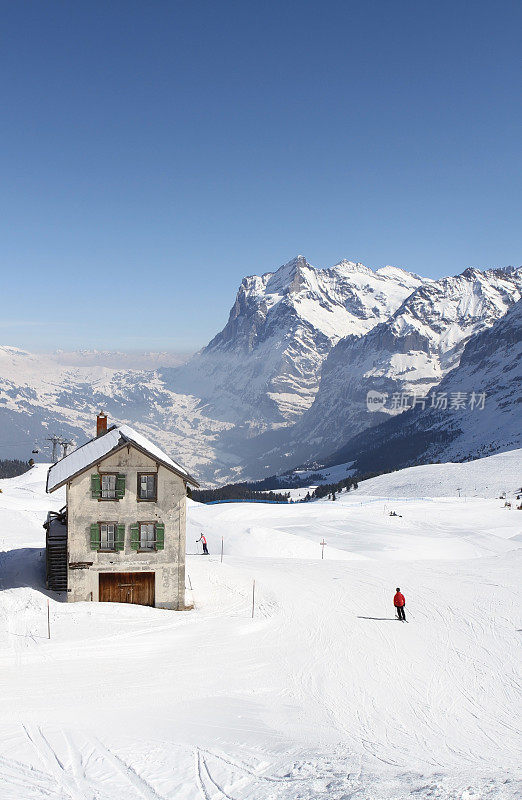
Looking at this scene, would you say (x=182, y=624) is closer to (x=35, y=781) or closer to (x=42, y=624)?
(x=42, y=624)

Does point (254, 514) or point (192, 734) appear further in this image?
point (254, 514)

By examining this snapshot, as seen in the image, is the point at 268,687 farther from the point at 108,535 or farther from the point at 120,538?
the point at 108,535

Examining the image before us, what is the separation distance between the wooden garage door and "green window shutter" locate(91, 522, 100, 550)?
1.59 metres

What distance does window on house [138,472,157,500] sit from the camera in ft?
114

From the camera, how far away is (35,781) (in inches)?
586

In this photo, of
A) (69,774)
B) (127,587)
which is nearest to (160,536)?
(127,587)

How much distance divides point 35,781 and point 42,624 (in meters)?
15.4

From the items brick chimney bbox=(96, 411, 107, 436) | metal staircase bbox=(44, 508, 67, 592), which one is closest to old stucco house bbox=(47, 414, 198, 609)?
metal staircase bbox=(44, 508, 67, 592)

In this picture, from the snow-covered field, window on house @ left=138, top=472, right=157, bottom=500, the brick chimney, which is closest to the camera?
the snow-covered field

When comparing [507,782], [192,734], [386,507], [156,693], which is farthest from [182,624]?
[386,507]

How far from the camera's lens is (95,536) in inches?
1328

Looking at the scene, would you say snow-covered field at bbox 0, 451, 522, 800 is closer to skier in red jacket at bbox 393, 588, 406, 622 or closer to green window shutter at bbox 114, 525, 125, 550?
skier in red jacket at bbox 393, 588, 406, 622

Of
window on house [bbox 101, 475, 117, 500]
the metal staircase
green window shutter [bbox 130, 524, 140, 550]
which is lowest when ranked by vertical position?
the metal staircase

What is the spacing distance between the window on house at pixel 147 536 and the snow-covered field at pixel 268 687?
12.4 feet
